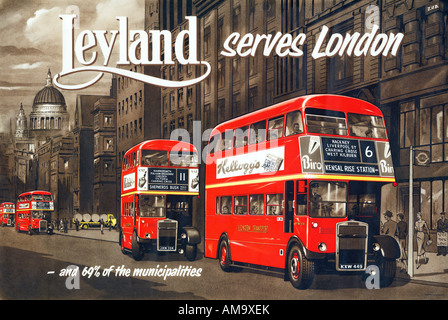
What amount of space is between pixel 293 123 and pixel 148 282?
5.65 meters

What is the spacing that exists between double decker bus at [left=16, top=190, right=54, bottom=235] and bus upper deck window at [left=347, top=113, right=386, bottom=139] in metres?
8.56

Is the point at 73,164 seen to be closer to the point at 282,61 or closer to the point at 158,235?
the point at 158,235

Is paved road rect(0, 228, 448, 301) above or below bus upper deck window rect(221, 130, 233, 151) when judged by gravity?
below

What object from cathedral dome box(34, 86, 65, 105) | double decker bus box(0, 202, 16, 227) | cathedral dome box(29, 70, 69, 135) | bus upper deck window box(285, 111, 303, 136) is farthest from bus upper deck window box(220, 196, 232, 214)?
double decker bus box(0, 202, 16, 227)

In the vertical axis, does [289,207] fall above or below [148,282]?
above

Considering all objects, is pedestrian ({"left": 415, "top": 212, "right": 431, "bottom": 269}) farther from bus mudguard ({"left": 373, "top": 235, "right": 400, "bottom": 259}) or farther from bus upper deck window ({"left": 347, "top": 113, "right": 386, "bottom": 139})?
bus upper deck window ({"left": 347, "top": 113, "right": 386, "bottom": 139})

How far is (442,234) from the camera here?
21.8m

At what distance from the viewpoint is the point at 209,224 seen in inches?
776

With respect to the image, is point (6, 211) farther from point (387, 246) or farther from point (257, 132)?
point (387, 246)

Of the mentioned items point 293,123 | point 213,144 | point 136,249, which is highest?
point 293,123

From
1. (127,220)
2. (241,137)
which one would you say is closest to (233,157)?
(241,137)

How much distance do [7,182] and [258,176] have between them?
281 inches

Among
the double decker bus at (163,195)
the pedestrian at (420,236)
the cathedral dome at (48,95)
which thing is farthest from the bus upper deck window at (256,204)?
the pedestrian at (420,236)

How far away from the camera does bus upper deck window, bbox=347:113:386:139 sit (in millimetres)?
15391
